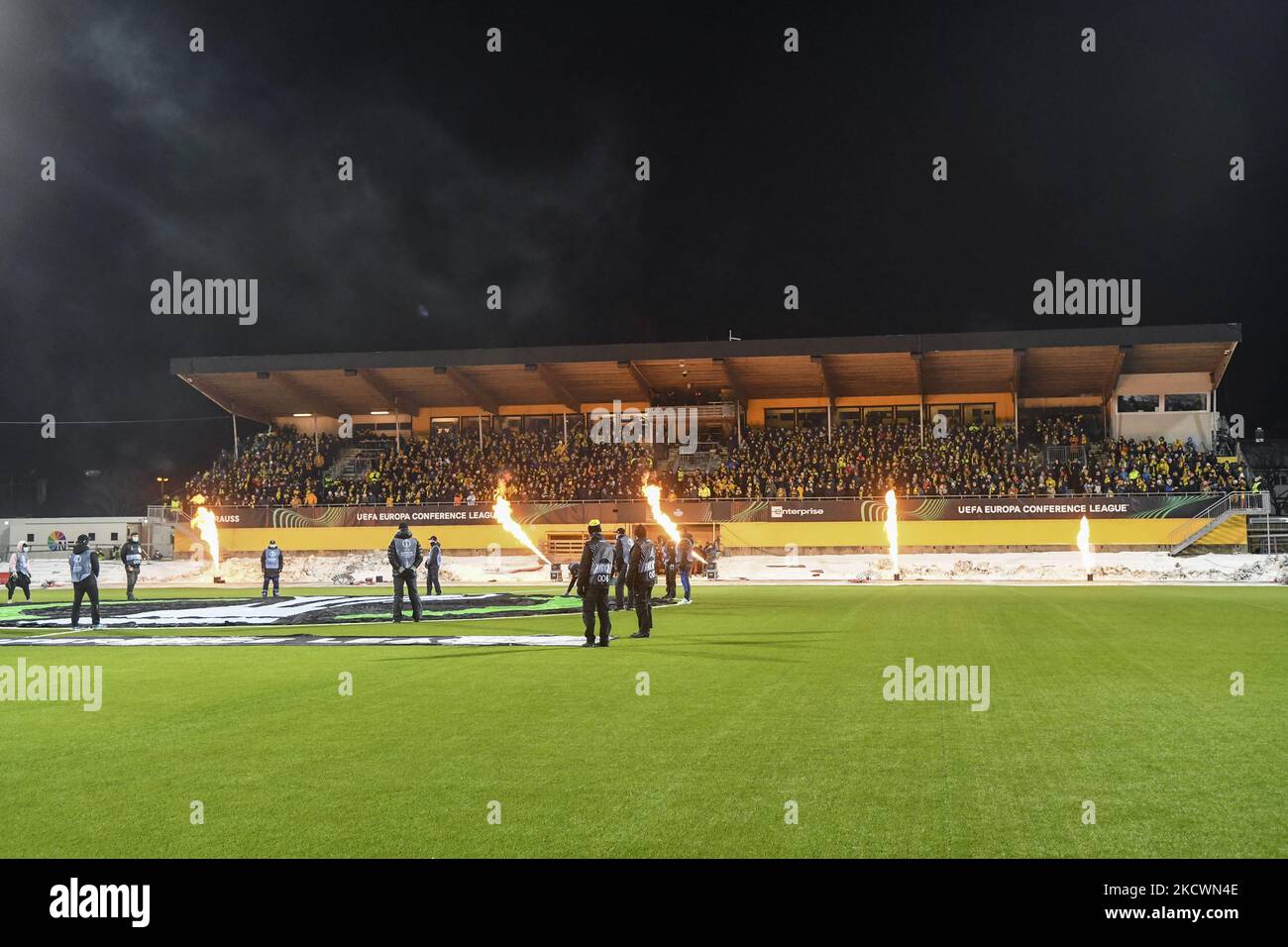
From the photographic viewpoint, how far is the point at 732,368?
53094 millimetres

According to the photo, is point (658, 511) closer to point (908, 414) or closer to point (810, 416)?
point (810, 416)

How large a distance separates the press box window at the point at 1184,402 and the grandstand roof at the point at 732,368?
4.13 feet

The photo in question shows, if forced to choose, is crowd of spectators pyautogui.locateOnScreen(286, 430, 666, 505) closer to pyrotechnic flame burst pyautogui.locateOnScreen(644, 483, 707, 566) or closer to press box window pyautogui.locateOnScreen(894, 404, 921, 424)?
pyrotechnic flame burst pyautogui.locateOnScreen(644, 483, 707, 566)

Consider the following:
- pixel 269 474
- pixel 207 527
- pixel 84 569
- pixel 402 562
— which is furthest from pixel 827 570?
pixel 269 474

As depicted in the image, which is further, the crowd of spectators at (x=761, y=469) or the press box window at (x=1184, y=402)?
the press box window at (x=1184, y=402)

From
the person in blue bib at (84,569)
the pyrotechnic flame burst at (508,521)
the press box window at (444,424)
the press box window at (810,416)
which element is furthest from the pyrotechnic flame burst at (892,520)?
the person in blue bib at (84,569)

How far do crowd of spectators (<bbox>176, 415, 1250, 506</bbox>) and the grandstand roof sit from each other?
2291 millimetres

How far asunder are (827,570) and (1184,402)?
937 inches

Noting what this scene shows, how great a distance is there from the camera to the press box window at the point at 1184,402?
53250mm

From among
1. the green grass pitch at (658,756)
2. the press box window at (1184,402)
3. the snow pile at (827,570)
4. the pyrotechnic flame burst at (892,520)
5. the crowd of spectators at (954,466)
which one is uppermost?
the press box window at (1184,402)

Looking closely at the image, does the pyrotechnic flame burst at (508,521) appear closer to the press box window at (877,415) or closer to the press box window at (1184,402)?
the press box window at (877,415)

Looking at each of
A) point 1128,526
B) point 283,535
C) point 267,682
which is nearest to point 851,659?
point 267,682
